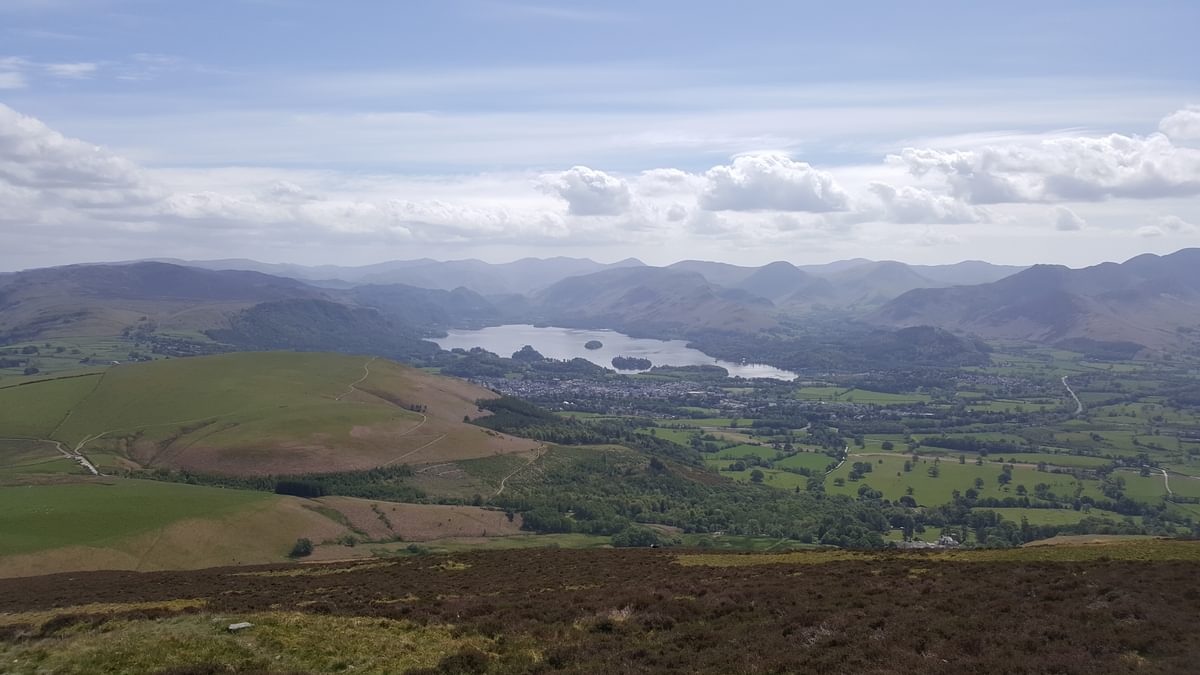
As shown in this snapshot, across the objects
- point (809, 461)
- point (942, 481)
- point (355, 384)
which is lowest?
point (809, 461)

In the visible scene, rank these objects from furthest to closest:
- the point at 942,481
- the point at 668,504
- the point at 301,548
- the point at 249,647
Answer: the point at 942,481 < the point at 668,504 < the point at 301,548 < the point at 249,647

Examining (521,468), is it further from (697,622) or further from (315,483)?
(697,622)

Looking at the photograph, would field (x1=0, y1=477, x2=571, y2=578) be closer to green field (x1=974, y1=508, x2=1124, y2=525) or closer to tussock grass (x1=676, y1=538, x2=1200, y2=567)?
tussock grass (x1=676, y1=538, x2=1200, y2=567)

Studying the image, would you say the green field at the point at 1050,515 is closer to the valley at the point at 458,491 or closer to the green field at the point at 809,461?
the valley at the point at 458,491

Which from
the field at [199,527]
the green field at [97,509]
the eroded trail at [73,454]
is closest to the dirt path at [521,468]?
the field at [199,527]

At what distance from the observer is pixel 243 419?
138m

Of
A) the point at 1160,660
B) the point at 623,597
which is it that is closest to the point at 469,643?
the point at 623,597

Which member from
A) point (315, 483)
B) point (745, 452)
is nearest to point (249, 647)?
point (315, 483)

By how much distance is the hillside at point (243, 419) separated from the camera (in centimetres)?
12250

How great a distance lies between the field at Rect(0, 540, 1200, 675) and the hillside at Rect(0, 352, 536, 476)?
88782 millimetres

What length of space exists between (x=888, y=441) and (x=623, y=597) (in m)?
176

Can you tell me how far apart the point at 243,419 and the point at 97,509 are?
5770 cm

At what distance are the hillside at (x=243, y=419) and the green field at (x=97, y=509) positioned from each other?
22.3 metres

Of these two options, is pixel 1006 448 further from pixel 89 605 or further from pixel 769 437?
pixel 89 605
